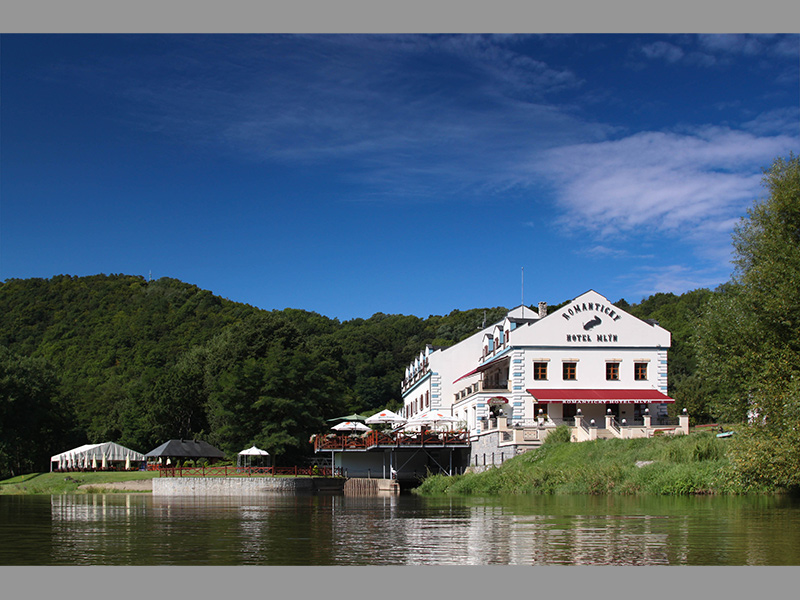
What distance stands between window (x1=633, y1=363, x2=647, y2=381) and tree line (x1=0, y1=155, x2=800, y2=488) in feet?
11.4

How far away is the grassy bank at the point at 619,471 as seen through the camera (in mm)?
22734

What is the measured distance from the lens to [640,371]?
150ft

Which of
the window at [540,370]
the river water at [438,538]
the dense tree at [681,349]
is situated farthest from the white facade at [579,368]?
the river water at [438,538]

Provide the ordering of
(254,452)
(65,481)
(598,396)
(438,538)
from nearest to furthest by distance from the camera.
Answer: (438,538) → (598,396) → (254,452) → (65,481)

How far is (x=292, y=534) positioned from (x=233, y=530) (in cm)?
150

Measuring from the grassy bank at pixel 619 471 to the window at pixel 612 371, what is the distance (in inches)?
491

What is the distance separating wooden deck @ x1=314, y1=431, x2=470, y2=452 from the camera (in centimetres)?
4197

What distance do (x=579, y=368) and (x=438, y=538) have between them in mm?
34520

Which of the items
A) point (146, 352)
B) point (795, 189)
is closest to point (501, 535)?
point (795, 189)

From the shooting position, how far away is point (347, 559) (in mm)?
9344

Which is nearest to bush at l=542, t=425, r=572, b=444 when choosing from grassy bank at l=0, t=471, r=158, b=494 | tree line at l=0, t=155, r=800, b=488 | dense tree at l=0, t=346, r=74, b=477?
tree line at l=0, t=155, r=800, b=488

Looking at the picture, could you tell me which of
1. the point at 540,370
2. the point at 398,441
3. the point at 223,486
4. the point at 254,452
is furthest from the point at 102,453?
the point at 540,370

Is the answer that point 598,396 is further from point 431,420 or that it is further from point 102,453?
point 102,453

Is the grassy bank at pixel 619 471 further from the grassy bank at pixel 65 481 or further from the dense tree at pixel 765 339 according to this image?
the grassy bank at pixel 65 481
